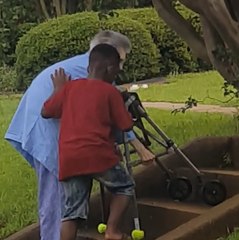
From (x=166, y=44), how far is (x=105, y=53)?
15.7 meters

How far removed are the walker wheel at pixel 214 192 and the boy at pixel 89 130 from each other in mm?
1360

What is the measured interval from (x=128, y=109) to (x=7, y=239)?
1470mm

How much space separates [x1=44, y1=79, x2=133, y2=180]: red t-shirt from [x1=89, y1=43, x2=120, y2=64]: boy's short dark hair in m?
0.15

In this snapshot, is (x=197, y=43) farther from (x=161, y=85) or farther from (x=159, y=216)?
(x=161, y=85)

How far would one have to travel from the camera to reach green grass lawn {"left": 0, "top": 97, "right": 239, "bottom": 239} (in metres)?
7.19

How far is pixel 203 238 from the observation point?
5629 mm

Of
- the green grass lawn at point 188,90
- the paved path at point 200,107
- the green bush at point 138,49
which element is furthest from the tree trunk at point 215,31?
the green bush at point 138,49

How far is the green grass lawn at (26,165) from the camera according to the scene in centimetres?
719

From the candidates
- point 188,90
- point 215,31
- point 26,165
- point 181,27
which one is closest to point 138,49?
point 188,90

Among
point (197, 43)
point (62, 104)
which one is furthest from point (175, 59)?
point (62, 104)

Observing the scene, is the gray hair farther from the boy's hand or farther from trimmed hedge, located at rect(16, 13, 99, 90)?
trimmed hedge, located at rect(16, 13, 99, 90)

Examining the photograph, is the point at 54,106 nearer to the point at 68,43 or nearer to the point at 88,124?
the point at 88,124

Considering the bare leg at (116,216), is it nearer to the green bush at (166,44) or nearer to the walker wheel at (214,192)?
the walker wheel at (214,192)

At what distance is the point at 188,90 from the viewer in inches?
627
